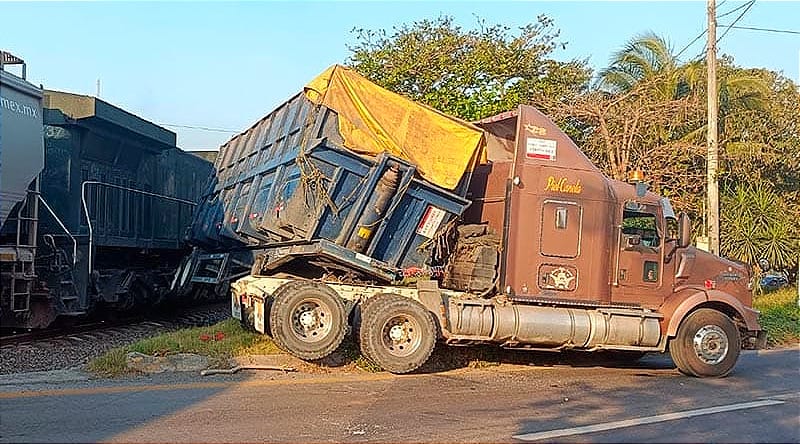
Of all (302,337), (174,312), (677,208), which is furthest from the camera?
(677,208)

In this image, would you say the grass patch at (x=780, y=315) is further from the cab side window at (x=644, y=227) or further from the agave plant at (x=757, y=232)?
the cab side window at (x=644, y=227)

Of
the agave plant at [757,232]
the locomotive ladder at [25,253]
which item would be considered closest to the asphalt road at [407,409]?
the locomotive ladder at [25,253]

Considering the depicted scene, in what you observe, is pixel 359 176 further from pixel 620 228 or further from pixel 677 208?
pixel 677 208

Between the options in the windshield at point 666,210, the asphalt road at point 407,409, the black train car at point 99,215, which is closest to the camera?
the asphalt road at point 407,409

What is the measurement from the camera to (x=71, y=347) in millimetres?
11766

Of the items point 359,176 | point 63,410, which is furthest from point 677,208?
point 63,410

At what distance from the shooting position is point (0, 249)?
1063 cm

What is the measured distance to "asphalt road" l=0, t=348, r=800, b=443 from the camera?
6.71m

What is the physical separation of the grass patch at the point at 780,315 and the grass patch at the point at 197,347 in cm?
836

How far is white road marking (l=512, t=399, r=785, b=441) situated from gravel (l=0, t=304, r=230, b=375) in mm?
5933

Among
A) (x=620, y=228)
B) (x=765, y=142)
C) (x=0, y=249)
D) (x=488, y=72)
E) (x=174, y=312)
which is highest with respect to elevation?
(x=488, y=72)

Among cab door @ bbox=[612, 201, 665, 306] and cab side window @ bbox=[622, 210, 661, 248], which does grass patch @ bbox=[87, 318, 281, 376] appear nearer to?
cab door @ bbox=[612, 201, 665, 306]

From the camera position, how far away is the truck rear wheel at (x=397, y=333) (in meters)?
9.70

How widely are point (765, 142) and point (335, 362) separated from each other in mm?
14290
